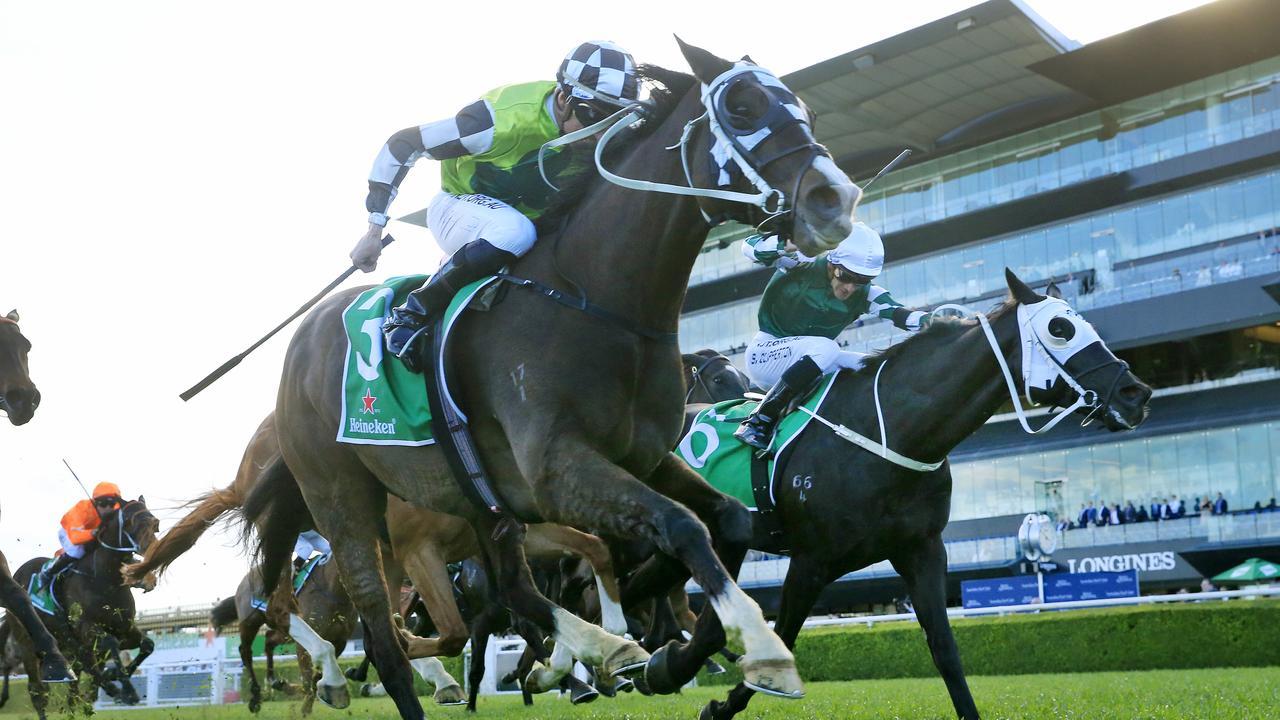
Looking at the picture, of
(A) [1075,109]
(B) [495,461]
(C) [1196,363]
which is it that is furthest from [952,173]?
(B) [495,461]

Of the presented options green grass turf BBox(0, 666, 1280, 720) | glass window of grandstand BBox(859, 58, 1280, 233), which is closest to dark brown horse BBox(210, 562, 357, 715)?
green grass turf BBox(0, 666, 1280, 720)

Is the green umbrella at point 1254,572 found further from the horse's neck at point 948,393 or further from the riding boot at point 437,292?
the riding boot at point 437,292

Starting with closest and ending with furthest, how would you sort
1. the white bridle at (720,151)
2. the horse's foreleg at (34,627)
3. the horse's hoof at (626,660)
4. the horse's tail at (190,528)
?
the white bridle at (720,151)
the horse's hoof at (626,660)
the horse's foreleg at (34,627)
the horse's tail at (190,528)

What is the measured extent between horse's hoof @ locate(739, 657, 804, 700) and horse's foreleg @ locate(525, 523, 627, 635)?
96.3 inches

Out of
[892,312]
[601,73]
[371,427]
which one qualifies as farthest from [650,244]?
[892,312]

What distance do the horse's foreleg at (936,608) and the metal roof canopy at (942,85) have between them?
2611 centimetres

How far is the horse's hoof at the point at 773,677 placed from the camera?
3188 mm

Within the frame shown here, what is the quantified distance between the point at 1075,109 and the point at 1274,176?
6274 millimetres

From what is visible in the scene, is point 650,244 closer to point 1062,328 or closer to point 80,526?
point 1062,328

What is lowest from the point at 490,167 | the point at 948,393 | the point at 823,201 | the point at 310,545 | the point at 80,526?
the point at 80,526

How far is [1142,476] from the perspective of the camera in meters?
29.0

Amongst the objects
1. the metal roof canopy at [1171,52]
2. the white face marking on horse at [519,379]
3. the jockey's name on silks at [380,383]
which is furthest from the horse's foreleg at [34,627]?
the metal roof canopy at [1171,52]

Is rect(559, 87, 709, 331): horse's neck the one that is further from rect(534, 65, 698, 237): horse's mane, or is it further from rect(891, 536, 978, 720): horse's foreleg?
rect(891, 536, 978, 720): horse's foreleg

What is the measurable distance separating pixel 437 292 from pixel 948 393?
2.72 metres
